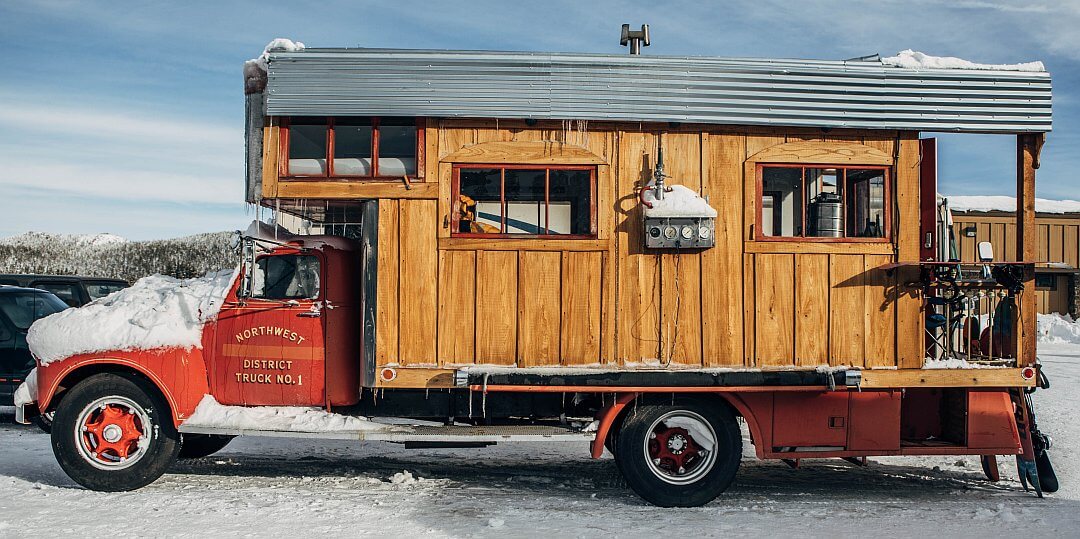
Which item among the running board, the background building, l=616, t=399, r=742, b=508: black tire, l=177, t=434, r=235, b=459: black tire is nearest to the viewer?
the running board

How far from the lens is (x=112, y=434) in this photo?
6.80 meters

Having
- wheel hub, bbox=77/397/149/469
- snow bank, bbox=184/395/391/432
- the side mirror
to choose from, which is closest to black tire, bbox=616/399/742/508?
snow bank, bbox=184/395/391/432

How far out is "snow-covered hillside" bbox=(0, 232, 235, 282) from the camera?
82.9 feet

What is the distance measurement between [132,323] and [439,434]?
2.71 metres

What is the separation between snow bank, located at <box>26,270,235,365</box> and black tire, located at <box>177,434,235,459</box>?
57.2 inches

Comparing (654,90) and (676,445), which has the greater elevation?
(654,90)

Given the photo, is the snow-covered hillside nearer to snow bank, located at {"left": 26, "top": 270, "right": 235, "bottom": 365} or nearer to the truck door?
snow bank, located at {"left": 26, "top": 270, "right": 235, "bottom": 365}

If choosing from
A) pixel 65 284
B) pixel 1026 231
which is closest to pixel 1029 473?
pixel 1026 231

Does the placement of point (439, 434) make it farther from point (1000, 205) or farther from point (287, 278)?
point (1000, 205)

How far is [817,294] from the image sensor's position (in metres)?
6.88

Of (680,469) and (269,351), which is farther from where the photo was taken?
(269,351)

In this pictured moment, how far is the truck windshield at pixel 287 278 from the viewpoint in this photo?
7082 mm

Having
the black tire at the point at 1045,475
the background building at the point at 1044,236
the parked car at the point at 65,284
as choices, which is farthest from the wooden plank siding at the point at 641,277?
the background building at the point at 1044,236

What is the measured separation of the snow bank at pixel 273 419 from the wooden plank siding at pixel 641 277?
589 millimetres
